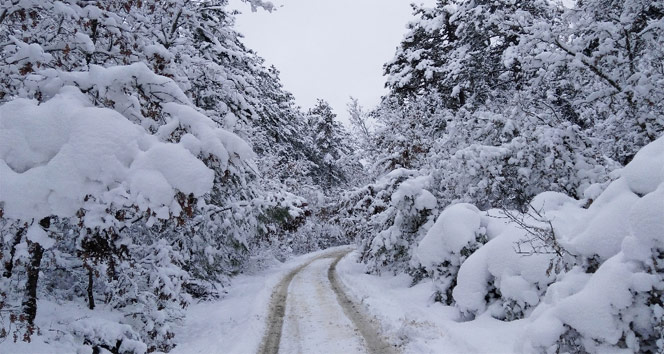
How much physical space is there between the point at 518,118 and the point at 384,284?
24.8 feet

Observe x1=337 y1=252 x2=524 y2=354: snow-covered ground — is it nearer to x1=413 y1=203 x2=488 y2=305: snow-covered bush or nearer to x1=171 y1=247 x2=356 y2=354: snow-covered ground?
x1=413 y1=203 x2=488 y2=305: snow-covered bush

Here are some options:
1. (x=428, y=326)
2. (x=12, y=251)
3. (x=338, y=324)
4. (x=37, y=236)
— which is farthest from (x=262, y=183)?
(x=37, y=236)

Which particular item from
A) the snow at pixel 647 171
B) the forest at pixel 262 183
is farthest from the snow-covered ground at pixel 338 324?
the snow at pixel 647 171

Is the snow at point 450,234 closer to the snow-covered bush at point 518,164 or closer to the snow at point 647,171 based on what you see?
the snow-covered bush at point 518,164

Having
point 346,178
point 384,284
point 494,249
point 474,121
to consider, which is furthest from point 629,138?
point 346,178

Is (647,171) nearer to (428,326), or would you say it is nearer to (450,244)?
(428,326)

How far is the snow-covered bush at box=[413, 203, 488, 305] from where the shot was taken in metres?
10.1

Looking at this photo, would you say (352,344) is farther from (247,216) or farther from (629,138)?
(629,138)

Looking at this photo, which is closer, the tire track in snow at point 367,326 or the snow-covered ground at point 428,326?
the snow-covered ground at point 428,326

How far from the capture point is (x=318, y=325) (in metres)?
9.48

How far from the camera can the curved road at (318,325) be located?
7797mm

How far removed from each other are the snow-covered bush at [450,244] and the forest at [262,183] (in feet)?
0.16

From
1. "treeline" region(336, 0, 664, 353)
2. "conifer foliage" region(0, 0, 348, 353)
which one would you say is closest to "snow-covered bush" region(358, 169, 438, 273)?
"treeline" region(336, 0, 664, 353)

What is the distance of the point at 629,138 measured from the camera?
10891 mm
